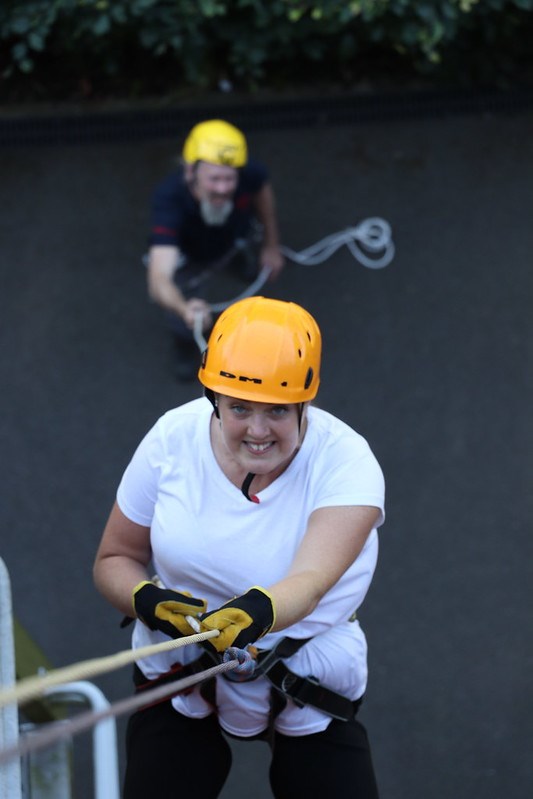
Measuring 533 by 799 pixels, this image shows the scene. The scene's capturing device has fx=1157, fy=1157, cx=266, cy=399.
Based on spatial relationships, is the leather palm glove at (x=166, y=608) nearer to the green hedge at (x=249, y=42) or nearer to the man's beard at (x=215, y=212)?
the man's beard at (x=215, y=212)

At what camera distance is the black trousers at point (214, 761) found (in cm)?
266

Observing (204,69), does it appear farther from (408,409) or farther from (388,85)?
(408,409)

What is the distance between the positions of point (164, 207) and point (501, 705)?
238 centimetres

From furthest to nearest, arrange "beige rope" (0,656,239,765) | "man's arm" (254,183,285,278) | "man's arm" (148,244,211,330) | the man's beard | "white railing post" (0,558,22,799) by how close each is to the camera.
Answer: "man's arm" (254,183,285,278) → the man's beard → "man's arm" (148,244,211,330) → "white railing post" (0,558,22,799) → "beige rope" (0,656,239,765)

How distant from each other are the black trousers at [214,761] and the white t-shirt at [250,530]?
44 millimetres

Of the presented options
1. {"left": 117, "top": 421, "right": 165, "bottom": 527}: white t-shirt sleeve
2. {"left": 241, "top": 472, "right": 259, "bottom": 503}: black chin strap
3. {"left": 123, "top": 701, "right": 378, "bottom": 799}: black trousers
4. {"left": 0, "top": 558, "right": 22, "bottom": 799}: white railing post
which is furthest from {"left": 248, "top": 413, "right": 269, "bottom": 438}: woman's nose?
{"left": 123, "top": 701, "right": 378, "bottom": 799}: black trousers

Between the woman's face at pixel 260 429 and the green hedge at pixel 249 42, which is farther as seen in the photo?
the green hedge at pixel 249 42

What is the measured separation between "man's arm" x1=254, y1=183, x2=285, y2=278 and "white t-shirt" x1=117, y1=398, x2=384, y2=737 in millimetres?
2443

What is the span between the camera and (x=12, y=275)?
17.2ft

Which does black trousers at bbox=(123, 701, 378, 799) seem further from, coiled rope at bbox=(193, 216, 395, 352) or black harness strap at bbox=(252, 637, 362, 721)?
coiled rope at bbox=(193, 216, 395, 352)

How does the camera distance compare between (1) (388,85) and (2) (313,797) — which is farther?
(1) (388,85)

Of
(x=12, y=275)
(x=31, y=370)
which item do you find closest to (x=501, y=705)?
(x=31, y=370)

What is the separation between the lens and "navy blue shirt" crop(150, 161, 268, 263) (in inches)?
190

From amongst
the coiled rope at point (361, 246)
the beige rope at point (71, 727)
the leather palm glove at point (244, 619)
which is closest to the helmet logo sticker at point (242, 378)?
the leather palm glove at point (244, 619)
